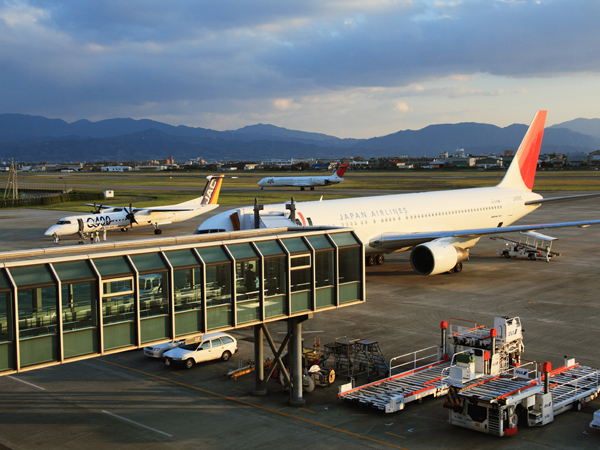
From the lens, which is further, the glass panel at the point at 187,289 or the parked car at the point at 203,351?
the parked car at the point at 203,351

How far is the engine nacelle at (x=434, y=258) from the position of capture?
1484 inches

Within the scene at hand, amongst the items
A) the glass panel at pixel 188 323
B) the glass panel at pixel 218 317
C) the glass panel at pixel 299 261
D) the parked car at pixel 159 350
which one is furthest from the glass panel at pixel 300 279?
the parked car at pixel 159 350

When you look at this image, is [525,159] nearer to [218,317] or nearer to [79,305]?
[218,317]

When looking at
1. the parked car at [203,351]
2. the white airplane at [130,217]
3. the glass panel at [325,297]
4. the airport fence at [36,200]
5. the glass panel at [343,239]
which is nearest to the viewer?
the glass panel at [325,297]

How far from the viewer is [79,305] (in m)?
15.8

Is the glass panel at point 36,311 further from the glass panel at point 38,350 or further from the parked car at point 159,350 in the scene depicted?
the parked car at point 159,350

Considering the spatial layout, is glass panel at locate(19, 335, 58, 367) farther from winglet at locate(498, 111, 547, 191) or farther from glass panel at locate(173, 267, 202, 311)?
winglet at locate(498, 111, 547, 191)

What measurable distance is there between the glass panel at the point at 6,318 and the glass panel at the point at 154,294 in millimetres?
3566

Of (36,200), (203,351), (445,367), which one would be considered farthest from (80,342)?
(36,200)

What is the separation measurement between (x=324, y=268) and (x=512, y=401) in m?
7.56

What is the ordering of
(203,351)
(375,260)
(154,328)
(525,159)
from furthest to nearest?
(525,159), (375,260), (203,351), (154,328)

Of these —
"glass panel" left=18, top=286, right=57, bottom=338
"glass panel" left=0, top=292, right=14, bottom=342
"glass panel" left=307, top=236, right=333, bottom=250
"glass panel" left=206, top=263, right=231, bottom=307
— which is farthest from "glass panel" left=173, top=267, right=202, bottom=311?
"glass panel" left=0, top=292, right=14, bottom=342

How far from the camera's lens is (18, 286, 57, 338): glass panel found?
1497cm

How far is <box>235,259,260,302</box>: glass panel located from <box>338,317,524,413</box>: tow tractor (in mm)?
4859
